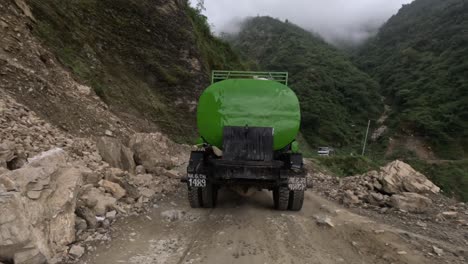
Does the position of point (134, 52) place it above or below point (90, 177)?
above

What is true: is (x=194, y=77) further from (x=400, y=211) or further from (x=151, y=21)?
(x=400, y=211)

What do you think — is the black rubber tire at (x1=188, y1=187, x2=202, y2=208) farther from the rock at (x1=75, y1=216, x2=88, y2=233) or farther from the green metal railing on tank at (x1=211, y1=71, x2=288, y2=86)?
the green metal railing on tank at (x1=211, y1=71, x2=288, y2=86)

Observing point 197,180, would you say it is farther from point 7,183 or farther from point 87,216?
point 7,183

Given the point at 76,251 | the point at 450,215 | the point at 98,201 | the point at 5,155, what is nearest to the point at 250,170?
the point at 98,201

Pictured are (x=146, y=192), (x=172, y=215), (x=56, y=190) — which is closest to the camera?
(x=56, y=190)

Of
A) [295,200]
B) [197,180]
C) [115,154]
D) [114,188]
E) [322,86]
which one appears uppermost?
[322,86]

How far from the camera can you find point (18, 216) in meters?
3.47

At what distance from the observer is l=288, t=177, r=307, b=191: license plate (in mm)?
6176

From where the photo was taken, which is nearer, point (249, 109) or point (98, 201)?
point (98, 201)

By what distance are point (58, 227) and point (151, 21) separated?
62.8 ft

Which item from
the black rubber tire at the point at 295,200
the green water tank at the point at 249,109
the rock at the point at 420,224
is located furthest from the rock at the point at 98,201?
the rock at the point at 420,224

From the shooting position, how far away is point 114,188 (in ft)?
19.9

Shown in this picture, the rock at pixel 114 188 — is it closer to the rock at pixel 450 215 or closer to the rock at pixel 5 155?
the rock at pixel 5 155

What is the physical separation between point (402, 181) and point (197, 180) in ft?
15.5
